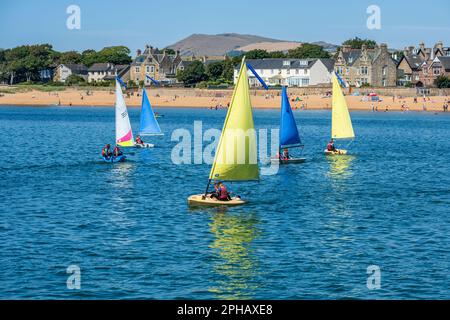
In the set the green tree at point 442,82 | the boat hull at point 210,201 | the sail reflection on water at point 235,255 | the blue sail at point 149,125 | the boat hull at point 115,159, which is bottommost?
the sail reflection on water at point 235,255

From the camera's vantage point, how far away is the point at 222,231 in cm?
4203

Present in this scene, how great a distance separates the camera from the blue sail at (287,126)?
70562 mm

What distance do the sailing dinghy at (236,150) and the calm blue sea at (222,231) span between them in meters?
1.56

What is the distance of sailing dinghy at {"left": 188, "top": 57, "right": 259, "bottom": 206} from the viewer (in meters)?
46.3

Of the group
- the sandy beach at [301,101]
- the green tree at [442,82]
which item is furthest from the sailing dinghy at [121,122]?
the green tree at [442,82]

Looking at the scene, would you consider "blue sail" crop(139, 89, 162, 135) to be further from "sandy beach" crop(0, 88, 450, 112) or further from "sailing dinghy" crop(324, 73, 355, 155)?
"sandy beach" crop(0, 88, 450, 112)

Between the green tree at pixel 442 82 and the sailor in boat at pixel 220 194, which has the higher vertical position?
the green tree at pixel 442 82

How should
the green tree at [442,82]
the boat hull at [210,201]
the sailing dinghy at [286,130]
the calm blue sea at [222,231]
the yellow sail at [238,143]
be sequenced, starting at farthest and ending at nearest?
the green tree at [442,82], the sailing dinghy at [286,130], the boat hull at [210,201], the yellow sail at [238,143], the calm blue sea at [222,231]

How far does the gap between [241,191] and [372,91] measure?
5294 inches

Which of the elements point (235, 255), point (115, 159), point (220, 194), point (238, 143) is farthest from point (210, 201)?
point (115, 159)

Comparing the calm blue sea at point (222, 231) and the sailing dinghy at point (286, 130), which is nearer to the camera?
the calm blue sea at point (222, 231)

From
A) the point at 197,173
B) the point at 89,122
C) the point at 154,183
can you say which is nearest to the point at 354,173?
the point at 197,173

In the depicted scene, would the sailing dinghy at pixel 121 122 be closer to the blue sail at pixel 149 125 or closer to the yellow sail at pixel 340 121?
the blue sail at pixel 149 125
